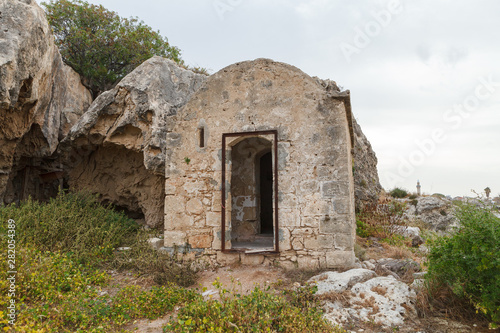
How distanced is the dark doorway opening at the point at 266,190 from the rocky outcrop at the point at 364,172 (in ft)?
9.98

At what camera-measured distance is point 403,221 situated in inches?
471

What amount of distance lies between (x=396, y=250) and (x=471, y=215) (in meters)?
3.72

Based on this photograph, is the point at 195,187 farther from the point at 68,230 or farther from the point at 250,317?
the point at 250,317

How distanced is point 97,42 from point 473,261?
1625 cm

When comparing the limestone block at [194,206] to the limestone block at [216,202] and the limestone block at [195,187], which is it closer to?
the limestone block at [195,187]

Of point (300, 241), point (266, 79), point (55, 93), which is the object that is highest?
point (55, 93)

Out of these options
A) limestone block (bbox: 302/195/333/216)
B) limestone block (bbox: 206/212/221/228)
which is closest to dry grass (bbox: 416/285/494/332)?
limestone block (bbox: 302/195/333/216)

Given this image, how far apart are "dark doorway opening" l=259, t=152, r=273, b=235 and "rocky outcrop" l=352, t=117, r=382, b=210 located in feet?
9.98

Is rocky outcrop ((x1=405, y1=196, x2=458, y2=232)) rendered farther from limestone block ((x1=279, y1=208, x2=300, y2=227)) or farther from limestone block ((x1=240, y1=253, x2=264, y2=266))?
limestone block ((x1=240, y1=253, x2=264, y2=266))

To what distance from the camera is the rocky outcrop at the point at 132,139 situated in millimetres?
9227

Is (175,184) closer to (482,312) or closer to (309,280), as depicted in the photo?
(309,280)

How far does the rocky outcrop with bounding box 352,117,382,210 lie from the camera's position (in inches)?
479

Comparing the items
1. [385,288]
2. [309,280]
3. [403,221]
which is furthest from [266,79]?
[403,221]

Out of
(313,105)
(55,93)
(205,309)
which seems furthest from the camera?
(55,93)
